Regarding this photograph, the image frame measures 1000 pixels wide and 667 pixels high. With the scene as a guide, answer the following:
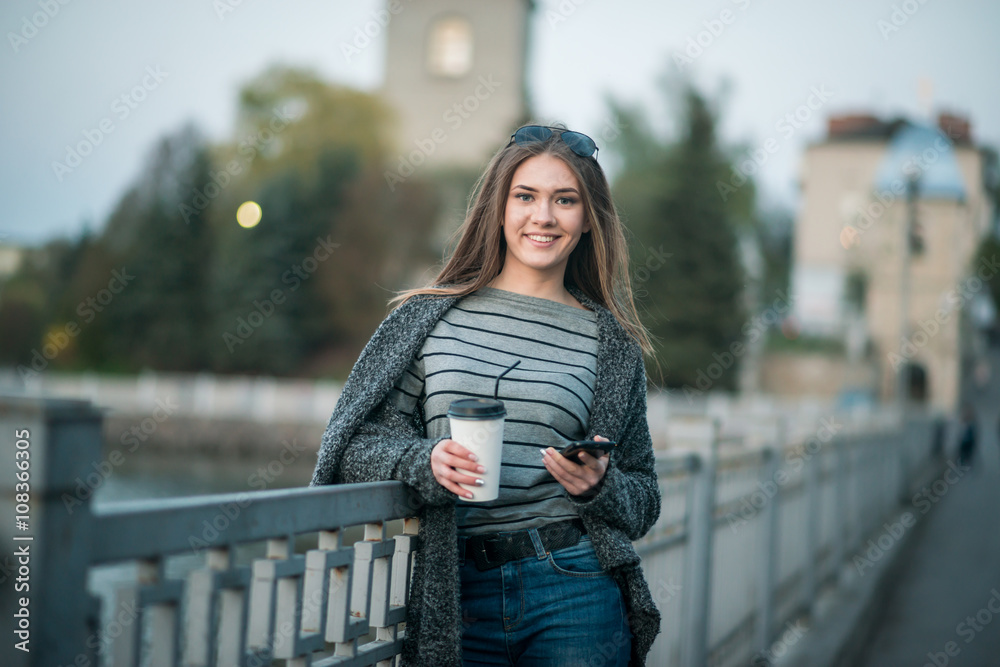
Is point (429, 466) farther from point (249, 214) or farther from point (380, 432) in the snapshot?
point (249, 214)

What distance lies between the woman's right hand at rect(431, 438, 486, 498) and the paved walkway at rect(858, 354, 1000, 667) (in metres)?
5.17

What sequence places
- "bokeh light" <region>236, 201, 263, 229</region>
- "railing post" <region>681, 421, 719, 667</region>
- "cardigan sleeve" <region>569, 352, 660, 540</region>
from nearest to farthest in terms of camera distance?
"cardigan sleeve" <region>569, 352, 660, 540</region>
"railing post" <region>681, 421, 719, 667</region>
"bokeh light" <region>236, 201, 263, 229</region>

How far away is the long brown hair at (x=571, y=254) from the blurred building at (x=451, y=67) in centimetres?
4524

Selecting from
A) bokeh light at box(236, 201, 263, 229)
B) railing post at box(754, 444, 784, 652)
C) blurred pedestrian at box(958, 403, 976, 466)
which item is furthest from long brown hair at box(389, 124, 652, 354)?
bokeh light at box(236, 201, 263, 229)

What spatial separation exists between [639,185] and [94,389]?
23.7m

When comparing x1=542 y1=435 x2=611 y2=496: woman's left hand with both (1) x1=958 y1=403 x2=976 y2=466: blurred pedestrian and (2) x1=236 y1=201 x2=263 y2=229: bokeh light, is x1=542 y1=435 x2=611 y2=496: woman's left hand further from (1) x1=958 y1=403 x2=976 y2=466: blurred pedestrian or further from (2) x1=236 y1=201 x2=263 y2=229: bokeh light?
(2) x1=236 y1=201 x2=263 y2=229: bokeh light

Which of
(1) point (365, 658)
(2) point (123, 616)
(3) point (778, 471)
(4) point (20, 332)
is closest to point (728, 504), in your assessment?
(3) point (778, 471)

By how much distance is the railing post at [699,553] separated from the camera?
163 inches

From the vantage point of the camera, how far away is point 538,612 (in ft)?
7.39

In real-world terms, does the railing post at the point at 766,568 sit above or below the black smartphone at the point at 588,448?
below

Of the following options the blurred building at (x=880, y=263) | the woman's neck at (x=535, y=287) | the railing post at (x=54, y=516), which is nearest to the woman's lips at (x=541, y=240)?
the woman's neck at (x=535, y=287)

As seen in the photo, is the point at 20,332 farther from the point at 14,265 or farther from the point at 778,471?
the point at 778,471

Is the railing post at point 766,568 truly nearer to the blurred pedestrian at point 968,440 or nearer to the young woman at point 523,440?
the young woman at point 523,440

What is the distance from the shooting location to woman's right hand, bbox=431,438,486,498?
6.58 ft
